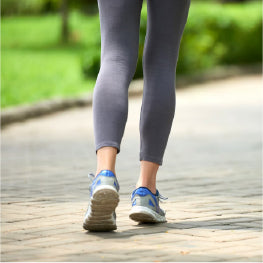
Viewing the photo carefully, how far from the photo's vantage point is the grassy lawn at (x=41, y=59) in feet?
44.4

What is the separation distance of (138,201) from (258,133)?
4.55 meters

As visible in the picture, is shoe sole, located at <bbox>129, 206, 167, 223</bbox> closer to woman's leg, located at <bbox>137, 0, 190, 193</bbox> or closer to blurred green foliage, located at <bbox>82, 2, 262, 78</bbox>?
woman's leg, located at <bbox>137, 0, 190, 193</bbox>

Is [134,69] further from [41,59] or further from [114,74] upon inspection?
[41,59]

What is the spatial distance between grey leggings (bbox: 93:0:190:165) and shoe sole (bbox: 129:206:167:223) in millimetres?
252

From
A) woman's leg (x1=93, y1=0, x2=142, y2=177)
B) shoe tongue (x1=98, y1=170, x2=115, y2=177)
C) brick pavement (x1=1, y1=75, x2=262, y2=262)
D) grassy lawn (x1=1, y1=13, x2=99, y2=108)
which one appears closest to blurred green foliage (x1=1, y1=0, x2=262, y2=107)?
grassy lawn (x1=1, y1=13, x2=99, y2=108)

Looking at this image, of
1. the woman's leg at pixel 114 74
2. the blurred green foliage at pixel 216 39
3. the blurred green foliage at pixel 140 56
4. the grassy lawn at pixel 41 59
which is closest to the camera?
the woman's leg at pixel 114 74

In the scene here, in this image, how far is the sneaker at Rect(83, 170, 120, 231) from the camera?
334 cm

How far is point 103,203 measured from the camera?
3.34m

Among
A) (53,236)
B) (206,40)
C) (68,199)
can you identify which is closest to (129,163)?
(68,199)

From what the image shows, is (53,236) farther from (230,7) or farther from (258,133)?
(230,7)

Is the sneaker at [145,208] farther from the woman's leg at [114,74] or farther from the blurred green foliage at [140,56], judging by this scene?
the blurred green foliage at [140,56]

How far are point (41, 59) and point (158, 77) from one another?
18.2 meters

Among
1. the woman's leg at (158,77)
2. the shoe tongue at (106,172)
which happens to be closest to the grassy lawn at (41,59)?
the woman's leg at (158,77)

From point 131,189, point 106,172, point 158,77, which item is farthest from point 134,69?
point 131,189
